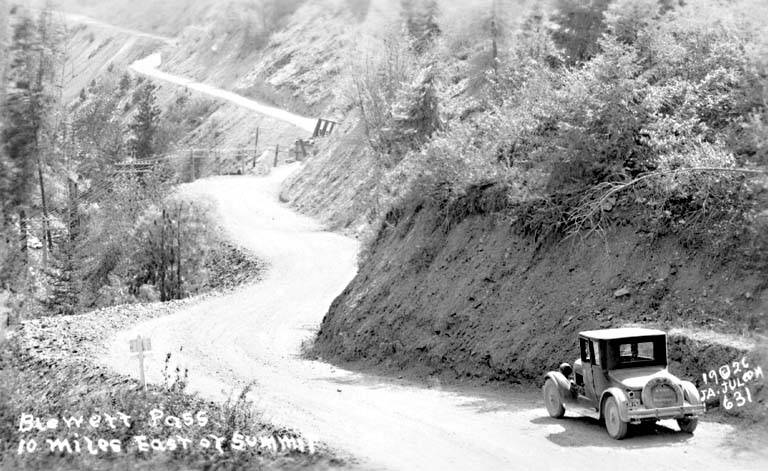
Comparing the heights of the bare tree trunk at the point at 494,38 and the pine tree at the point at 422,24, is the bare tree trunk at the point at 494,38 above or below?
below

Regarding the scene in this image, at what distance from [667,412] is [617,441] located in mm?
840

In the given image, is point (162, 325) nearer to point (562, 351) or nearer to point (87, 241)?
point (562, 351)

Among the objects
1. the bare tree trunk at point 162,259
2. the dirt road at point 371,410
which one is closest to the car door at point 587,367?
the dirt road at point 371,410

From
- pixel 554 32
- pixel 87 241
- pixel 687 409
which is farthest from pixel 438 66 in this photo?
pixel 687 409

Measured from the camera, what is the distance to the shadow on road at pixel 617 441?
12.4 m

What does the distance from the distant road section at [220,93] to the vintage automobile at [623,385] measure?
209 feet

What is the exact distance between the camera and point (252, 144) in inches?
3118

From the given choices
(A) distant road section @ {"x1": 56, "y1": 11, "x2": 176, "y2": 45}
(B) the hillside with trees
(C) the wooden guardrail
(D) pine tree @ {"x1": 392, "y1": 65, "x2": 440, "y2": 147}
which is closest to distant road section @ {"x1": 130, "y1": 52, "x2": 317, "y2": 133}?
(C) the wooden guardrail

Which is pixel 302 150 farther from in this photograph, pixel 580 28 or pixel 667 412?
pixel 667 412

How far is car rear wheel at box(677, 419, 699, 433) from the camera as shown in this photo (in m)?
12.6

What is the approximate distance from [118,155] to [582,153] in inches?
2362

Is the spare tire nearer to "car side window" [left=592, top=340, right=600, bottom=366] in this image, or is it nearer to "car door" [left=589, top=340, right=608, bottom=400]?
"car door" [left=589, top=340, right=608, bottom=400]

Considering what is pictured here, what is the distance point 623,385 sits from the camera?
41.8ft

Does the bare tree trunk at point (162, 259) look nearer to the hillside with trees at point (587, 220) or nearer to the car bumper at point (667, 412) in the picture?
the hillside with trees at point (587, 220)
